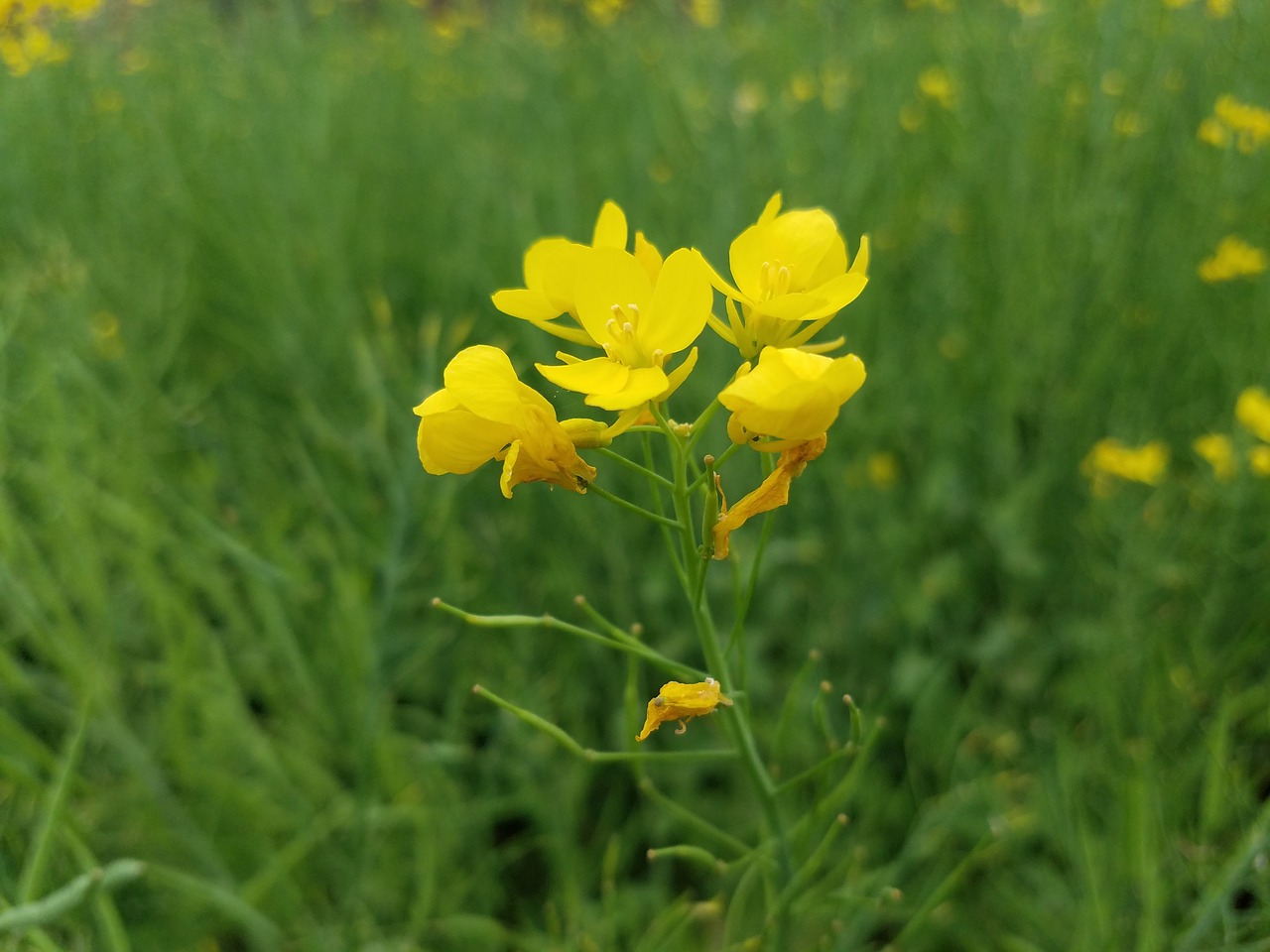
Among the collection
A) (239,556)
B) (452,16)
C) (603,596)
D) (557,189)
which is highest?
(452,16)

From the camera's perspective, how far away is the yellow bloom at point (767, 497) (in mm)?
694

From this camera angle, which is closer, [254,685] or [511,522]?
[254,685]

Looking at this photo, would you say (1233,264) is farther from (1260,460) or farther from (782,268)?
(782,268)

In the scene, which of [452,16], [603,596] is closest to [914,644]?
[603,596]

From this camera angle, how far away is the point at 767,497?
2.31ft

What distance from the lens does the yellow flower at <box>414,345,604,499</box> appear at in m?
0.66

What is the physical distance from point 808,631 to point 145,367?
66.7 inches

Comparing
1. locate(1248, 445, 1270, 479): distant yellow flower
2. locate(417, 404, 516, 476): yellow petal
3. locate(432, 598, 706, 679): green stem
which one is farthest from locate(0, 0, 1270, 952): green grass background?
A: locate(417, 404, 516, 476): yellow petal

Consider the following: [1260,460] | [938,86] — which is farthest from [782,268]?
[938,86]

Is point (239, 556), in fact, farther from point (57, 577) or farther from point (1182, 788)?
point (1182, 788)

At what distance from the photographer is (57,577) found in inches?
73.2

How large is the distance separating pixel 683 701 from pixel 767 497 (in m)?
0.18

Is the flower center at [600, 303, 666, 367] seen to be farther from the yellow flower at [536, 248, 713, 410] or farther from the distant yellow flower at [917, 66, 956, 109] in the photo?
the distant yellow flower at [917, 66, 956, 109]

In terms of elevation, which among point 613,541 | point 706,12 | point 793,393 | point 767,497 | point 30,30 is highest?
point 30,30
